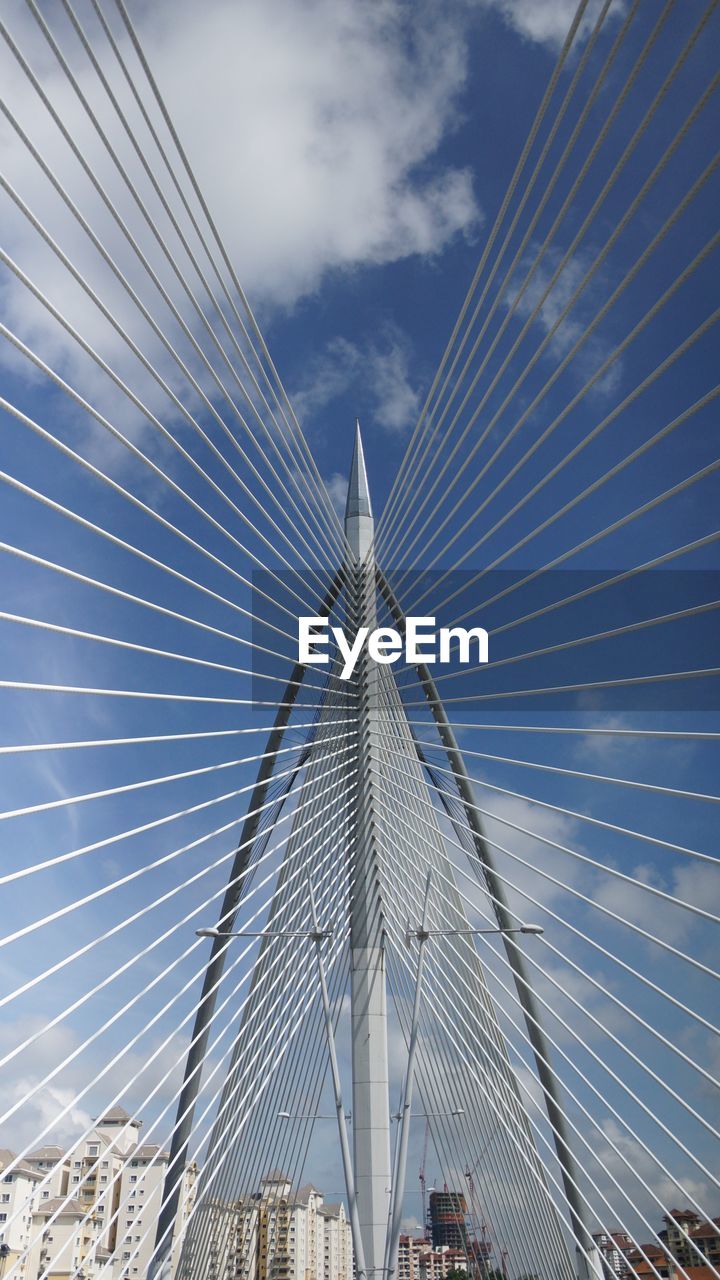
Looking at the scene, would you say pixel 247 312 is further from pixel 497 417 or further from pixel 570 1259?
pixel 570 1259

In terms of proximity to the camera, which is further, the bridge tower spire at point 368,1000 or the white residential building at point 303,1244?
the white residential building at point 303,1244

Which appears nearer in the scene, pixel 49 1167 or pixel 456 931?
pixel 456 931

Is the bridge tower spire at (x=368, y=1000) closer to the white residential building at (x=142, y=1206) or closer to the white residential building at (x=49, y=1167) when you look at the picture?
the white residential building at (x=142, y=1206)

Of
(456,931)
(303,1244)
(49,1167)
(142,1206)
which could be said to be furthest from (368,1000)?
(303,1244)

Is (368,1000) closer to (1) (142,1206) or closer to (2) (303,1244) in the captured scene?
(1) (142,1206)

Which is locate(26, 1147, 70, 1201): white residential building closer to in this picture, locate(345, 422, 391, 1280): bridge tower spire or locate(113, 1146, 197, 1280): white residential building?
locate(113, 1146, 197, 1280): white residential building

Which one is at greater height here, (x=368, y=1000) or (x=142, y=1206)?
(x=368, y=1000)

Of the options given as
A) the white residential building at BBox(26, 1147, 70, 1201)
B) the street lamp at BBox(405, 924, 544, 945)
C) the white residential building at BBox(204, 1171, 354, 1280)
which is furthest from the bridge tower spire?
the white residential building at BBox(26, 1147, 70, 1201)

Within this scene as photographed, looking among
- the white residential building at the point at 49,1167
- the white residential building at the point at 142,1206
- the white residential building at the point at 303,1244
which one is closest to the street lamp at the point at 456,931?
the white residential building at the point at 142,1206

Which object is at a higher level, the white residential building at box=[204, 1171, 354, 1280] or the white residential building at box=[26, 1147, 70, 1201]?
the white residential building at box=[26, 1147, 70, 1201]
